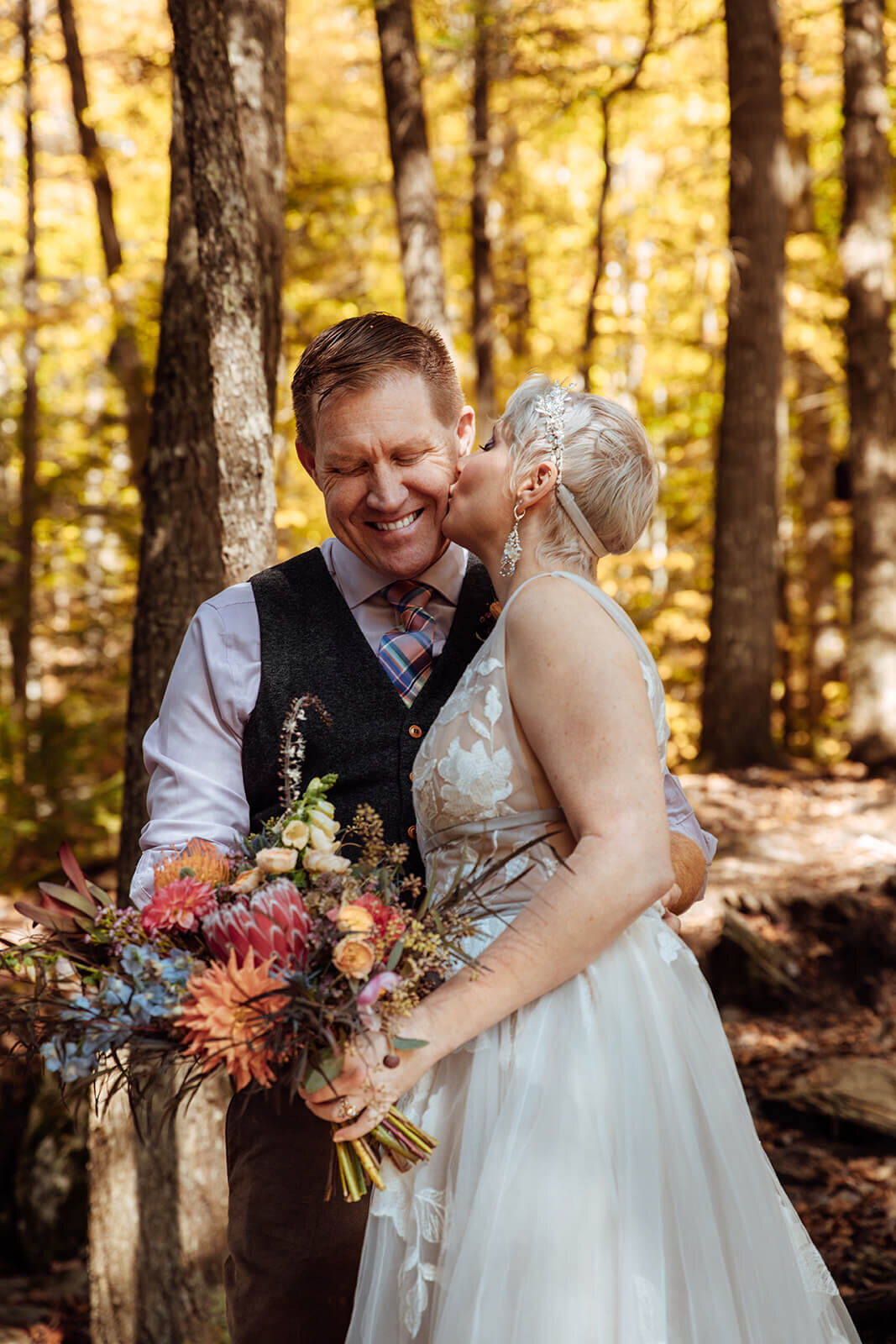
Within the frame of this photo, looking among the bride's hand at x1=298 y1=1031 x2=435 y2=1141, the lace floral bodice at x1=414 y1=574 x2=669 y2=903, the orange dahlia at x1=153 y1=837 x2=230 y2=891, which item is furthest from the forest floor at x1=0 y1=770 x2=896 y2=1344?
the orange dahlia at x1=153 y1=837 x2=230 y2=891

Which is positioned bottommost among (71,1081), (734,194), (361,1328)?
(361,1328)

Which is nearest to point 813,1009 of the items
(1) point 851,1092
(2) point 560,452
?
(1) point 851,1092

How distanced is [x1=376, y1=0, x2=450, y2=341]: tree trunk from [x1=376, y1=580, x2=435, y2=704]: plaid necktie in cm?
574

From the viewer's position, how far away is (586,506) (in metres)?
2.04

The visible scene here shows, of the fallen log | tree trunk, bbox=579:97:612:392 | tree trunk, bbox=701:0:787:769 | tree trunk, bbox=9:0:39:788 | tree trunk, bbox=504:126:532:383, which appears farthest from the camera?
tree trunk, bbox=504:126:532:383

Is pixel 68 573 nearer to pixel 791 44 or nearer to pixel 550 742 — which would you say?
pixel 791 44

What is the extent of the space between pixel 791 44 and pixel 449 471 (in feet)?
42.0

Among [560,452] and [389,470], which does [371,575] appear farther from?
[560,452]

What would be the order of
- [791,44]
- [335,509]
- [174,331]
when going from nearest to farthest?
[335,509], [174,331], [791,44]

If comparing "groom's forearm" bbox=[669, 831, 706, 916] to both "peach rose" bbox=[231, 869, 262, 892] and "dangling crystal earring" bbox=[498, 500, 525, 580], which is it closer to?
"dangling crystal earring" bbox=[498, 500, 525, 580]

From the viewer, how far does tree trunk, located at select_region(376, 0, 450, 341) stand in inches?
309

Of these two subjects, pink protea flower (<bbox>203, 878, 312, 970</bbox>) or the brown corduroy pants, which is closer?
pink protea flower (<bbox>203, 878, 312, 970</bbox>)

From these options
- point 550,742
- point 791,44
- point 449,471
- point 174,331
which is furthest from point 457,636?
point 791,44

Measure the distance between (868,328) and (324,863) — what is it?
28.8 ft
